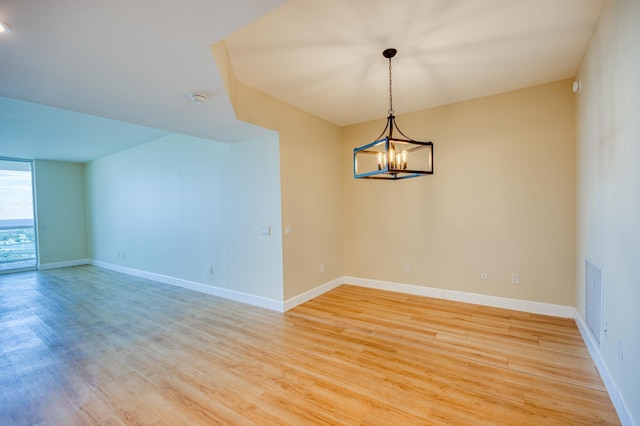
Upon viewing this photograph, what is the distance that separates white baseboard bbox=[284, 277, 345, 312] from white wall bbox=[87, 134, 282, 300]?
0.76ft

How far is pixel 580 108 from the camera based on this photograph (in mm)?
2977

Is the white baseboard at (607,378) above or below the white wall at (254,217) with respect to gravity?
below

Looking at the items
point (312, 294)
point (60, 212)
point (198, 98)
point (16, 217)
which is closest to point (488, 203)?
point (312, 294)

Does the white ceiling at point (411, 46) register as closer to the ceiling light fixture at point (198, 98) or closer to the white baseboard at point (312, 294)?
the ceiling light fixture at point (198, 98)

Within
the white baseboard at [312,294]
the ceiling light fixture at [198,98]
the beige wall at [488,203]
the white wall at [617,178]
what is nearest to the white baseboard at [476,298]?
the beige wall at [488,203]

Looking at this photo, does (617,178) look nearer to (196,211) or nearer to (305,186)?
(305,186)

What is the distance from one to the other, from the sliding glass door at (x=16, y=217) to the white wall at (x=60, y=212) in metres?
0.23

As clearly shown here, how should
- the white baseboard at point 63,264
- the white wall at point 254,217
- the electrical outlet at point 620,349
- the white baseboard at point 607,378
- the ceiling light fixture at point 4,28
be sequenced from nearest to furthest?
the ceiling light fixture at point 4,28, the white baseboard at point 607,378, the electrical outlet at point 620,349, the white wall at point 254,217, the white baseboard at point 63,264

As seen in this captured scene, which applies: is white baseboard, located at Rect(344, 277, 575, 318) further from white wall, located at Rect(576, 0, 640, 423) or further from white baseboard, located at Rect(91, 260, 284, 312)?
white baseboard, located at Rect(91, 260, 284, 312)

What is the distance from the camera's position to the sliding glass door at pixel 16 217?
22.4ft

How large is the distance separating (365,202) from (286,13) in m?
3.31

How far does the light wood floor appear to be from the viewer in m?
1.96

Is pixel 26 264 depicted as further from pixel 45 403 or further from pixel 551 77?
pixel 551 77

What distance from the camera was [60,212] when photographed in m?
7.56
